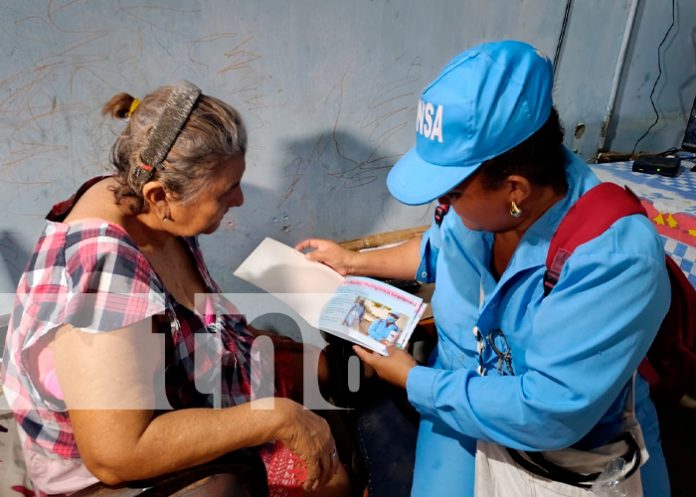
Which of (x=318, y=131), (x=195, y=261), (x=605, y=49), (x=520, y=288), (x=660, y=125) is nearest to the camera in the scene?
(x=520, y=288)

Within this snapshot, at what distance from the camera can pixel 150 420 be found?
3.03 ft

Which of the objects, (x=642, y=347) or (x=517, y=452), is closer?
(x=642, y=347)

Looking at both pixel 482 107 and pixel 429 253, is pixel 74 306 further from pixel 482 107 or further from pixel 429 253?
pixel 429 253

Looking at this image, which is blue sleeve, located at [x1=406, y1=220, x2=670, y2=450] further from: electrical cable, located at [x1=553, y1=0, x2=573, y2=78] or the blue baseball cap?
electrical cable, located at [x1=553, y1=0, x2=573, y2=78]

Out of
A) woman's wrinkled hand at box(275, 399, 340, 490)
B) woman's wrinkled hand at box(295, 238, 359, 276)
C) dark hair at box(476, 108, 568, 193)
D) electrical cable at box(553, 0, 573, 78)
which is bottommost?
woman's wrinkled hand at box(275, 399, 340, 490)

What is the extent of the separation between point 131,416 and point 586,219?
0.97 metres

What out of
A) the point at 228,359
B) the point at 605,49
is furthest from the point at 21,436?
the point at 605,49

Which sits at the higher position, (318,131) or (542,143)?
(542,143)

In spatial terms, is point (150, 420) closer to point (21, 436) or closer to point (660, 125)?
point (21, 436)

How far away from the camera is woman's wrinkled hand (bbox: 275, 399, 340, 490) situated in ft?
3.64

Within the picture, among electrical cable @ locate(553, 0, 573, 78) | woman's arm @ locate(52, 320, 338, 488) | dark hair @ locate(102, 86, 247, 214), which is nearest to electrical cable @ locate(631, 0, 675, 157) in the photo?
electrical cable @ locate(553, 0, 573, 78)

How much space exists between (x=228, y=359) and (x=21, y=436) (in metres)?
0.49

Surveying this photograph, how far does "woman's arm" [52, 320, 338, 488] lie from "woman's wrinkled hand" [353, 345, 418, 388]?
38cm

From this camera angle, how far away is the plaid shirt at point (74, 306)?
34.3 inches
